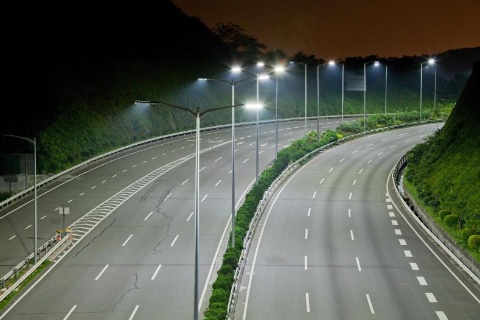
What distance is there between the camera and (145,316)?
32.5m

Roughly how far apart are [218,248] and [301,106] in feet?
317

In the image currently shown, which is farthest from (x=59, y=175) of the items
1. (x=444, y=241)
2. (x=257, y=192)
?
(x=444, y=241)

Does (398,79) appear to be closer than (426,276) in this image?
No

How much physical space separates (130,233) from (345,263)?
15.7 meters

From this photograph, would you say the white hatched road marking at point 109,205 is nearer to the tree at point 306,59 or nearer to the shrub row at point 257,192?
the shrub row at point 257,192

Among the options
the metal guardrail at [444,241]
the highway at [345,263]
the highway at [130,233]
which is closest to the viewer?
the highway at [345,263]

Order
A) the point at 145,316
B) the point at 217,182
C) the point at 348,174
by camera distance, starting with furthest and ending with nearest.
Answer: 1. the point at 348,174
2. the point at 217,182
3. the point at 145,316

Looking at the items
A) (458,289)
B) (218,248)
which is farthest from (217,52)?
(458,289)

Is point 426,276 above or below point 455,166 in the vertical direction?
below

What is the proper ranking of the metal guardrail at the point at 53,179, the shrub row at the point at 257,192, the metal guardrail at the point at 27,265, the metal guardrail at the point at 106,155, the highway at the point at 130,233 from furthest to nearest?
the metal guardrail at the point at 106,155, the metal guardrail at the point at 53,179, the metal guardrail at the point at 27,265, the highway at the point at 130,233, the shrub row at the point at 257,192

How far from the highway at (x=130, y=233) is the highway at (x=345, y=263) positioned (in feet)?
10.7

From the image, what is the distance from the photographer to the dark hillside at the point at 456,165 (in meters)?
50.4

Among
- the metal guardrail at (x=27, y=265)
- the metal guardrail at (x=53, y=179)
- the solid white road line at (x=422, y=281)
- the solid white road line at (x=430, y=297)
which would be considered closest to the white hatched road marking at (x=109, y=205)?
the metal guardrail at (x=27, y=265)

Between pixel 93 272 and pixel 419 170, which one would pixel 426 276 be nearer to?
pixel 93 272
